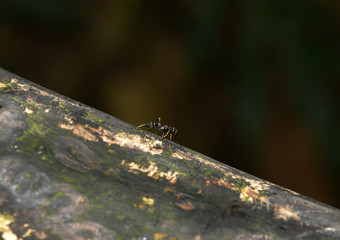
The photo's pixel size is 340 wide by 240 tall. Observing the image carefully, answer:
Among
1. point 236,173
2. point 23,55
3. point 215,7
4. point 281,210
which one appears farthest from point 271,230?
point 23,55

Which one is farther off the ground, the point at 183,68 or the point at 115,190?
the point at 183,68

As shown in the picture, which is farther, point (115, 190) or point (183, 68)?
point (183, 68)

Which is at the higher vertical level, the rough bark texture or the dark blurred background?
the dark blurred background

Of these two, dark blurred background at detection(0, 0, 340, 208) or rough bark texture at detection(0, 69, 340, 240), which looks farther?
dark blurred background at detection(0, 0, 340, 208)
